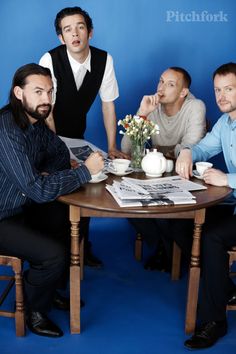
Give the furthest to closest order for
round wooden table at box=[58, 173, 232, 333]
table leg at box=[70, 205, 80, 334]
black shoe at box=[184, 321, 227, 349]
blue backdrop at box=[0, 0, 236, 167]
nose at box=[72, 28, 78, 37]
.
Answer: blue backdrop at box=[0, 0, 236, 167] < nose at box=[72, 28, 78, 37] < black shoe at box=[184, 321, 227, 349] < table leg at box=[70, 205, 80, 334] < round wooden table at box=[58, 173, 232, 333]

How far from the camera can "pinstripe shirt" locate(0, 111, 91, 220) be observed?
2.08m

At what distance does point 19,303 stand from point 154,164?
0.88 m

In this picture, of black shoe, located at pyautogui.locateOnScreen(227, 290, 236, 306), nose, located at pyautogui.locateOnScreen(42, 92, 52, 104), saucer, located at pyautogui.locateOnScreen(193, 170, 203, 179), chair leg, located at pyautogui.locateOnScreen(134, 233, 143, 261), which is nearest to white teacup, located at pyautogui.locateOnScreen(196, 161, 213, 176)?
saucer, located at pyautogui.locateOnScreen(193, 170, 203, 179)

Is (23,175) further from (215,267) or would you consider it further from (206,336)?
(206,336)

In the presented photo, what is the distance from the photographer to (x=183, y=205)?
78.6 inches

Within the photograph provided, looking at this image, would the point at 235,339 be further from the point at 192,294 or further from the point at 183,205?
the point at 183,205

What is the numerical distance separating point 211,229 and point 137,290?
0.71 meters

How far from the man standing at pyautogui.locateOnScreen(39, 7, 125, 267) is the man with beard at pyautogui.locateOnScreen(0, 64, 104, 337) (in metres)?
0.50

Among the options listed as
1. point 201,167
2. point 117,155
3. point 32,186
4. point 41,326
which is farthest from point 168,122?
point 41,326

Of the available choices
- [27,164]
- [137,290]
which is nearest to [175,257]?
[137,290]

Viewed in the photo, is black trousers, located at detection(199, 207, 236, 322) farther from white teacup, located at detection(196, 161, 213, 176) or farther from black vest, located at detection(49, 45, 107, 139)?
black vest, located at detection(49, 45, 107, 139)

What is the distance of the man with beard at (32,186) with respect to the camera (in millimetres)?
2088

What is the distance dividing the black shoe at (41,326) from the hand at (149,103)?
1.26 m

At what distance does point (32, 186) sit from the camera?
2.07 meters
